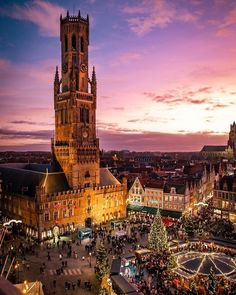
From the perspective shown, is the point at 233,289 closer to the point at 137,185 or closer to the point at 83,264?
the point at 83,264

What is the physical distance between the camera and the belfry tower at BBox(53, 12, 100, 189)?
64.6m

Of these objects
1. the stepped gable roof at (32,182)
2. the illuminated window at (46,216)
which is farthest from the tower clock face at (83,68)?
the illuminated window at (46,216)

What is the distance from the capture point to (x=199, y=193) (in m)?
79.3

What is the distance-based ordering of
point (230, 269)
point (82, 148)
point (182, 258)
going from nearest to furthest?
point (230, 269)
point (182, 258)
point (82, 148)

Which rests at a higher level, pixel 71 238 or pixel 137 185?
pixel 137 185

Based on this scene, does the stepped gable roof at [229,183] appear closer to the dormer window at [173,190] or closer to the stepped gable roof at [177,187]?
the stepped gable roof at [177,187]

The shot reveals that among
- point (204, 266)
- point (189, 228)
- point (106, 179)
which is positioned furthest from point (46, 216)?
point (204, 266)

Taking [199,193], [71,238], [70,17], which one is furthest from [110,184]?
[70,17]

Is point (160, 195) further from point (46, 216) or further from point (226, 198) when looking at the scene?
point (46, 216)

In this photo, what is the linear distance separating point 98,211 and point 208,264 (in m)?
33.4

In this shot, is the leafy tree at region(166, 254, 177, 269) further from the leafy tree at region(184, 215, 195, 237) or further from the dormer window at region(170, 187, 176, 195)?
the dormer window at region(170, 187, 176, 195)

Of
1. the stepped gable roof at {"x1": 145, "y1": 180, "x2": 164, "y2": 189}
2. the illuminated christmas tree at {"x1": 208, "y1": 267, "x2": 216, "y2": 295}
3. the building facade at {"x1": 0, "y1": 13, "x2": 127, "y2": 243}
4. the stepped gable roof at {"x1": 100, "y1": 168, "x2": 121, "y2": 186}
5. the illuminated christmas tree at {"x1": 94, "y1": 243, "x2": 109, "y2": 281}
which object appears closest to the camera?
the illuminated christmas tree at {"x1": 208, "y1": 267, "x2": 216, "y2": 295}

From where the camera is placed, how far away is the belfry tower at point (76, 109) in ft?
212

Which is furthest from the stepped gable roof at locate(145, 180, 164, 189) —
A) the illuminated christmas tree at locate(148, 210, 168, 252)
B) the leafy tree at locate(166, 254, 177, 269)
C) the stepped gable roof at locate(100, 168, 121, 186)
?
the leafy tree at locate(166, 254, 177, 269)
